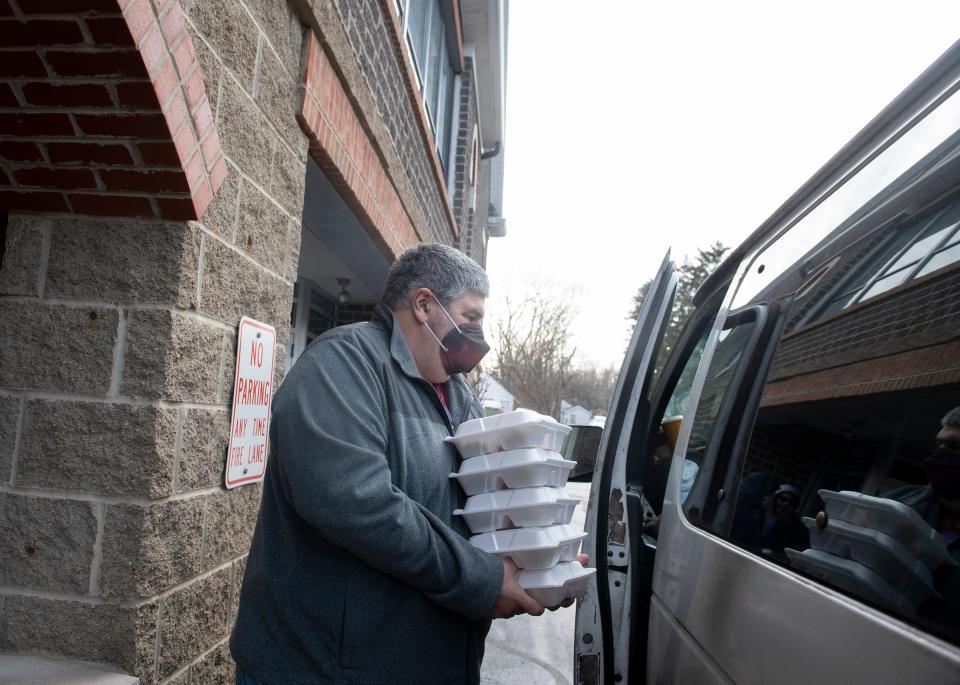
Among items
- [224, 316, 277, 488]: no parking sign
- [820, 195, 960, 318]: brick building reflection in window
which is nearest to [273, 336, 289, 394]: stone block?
[224, 316, 277, 488]: no parking sign

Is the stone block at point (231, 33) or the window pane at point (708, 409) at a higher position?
the stone block at point (231, 33)

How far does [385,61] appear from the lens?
452 cm

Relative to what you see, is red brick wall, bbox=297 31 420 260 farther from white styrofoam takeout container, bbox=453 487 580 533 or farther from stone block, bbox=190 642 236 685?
stone block, bbox=190 642 236 685

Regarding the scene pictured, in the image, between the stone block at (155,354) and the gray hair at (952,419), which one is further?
the stone block at (155,354)

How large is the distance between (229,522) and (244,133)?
1257mm

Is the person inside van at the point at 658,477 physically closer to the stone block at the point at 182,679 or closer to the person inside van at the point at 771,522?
the person inside van at the point at 771,522

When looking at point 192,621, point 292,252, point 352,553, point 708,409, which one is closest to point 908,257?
point 708,409

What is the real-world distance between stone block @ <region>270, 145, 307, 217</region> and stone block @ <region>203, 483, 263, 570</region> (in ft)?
3.42

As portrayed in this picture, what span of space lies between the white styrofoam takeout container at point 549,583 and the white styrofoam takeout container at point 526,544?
2 cm

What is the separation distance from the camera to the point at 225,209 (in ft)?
7.53

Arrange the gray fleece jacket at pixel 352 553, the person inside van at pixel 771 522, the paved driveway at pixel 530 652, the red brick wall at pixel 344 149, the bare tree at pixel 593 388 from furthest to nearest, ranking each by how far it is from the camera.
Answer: the bare tree at pixel 593 388, the paved driveway at pixel 530 652, the red brick wall at pixel 344 149, the gray fleece jacket at pixel 352 553, the person inside van at pixel 771 522

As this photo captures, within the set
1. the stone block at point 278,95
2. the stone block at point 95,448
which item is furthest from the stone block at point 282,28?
the stone block at point 95,448

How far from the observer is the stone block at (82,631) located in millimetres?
1948

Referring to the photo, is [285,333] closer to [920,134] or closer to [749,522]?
[749,522]
